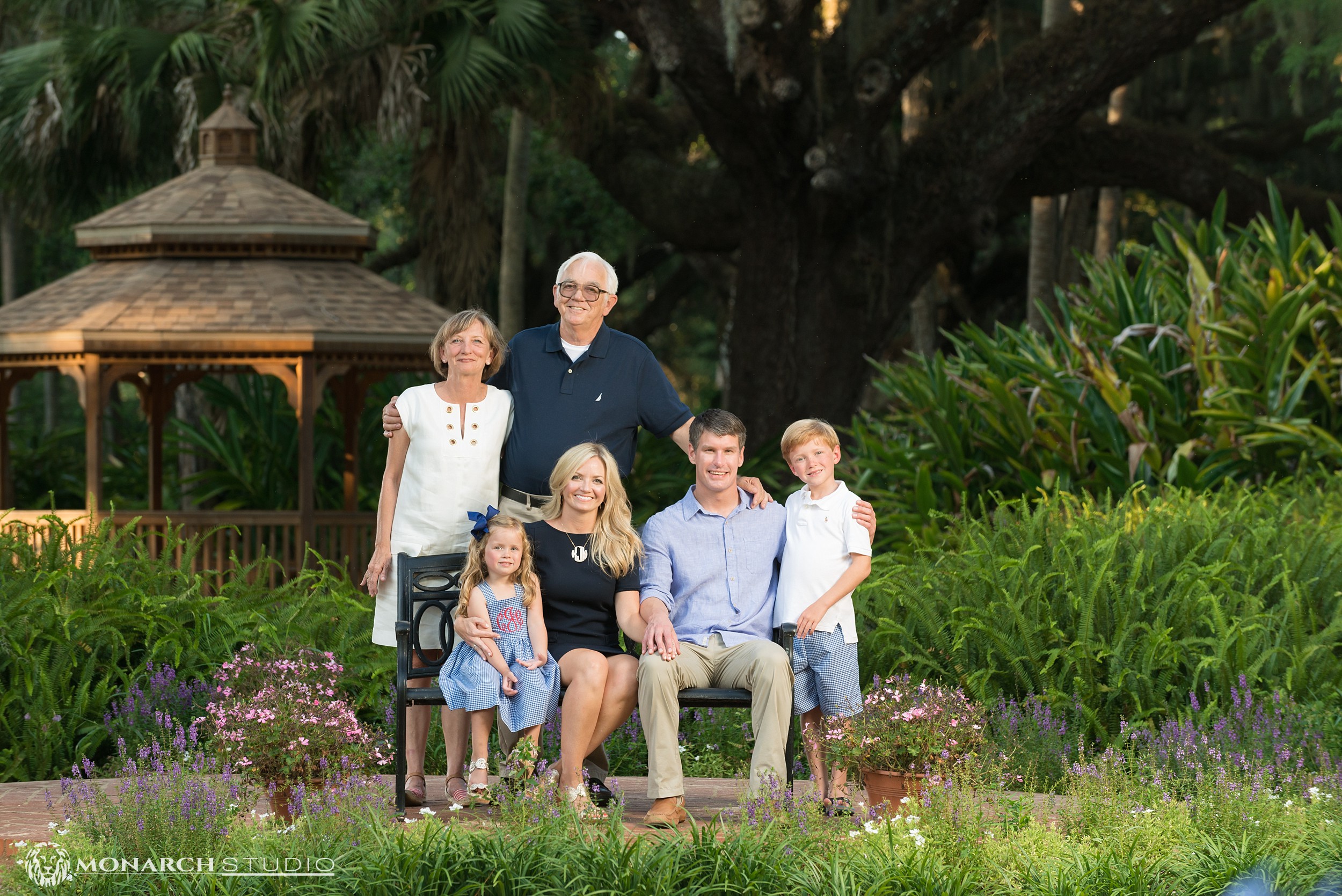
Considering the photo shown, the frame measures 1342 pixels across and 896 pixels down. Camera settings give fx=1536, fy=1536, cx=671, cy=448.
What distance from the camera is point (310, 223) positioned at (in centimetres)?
1221

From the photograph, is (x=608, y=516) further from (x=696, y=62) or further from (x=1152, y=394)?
(x=696, y=62)

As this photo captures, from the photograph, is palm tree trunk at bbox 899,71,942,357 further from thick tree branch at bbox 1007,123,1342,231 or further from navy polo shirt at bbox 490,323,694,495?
navy polo shirt at bbox 490,323,694,495

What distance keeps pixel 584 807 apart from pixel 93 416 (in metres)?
7.88

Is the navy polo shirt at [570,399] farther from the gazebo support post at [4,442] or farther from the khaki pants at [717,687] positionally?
the gazebo support post at [4,442]

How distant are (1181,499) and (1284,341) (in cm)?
164

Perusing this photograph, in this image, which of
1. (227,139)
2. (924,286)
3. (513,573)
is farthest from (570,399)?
(924,286)

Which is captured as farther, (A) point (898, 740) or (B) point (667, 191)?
(B) point (667, 191)

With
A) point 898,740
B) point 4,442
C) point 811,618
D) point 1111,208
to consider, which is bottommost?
point 898,740

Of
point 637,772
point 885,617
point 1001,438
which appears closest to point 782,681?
point 637,772

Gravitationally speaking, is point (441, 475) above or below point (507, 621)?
above

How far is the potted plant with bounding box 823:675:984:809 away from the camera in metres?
4.93

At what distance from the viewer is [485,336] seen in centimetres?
527

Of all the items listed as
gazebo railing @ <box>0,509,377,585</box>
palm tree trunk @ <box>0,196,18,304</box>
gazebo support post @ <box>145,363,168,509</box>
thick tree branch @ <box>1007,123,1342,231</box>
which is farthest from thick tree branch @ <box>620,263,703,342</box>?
gazebo railing @ <box>0,509,377,585</box>

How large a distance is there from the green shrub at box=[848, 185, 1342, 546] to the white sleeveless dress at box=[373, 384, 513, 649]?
4330 millimetres
